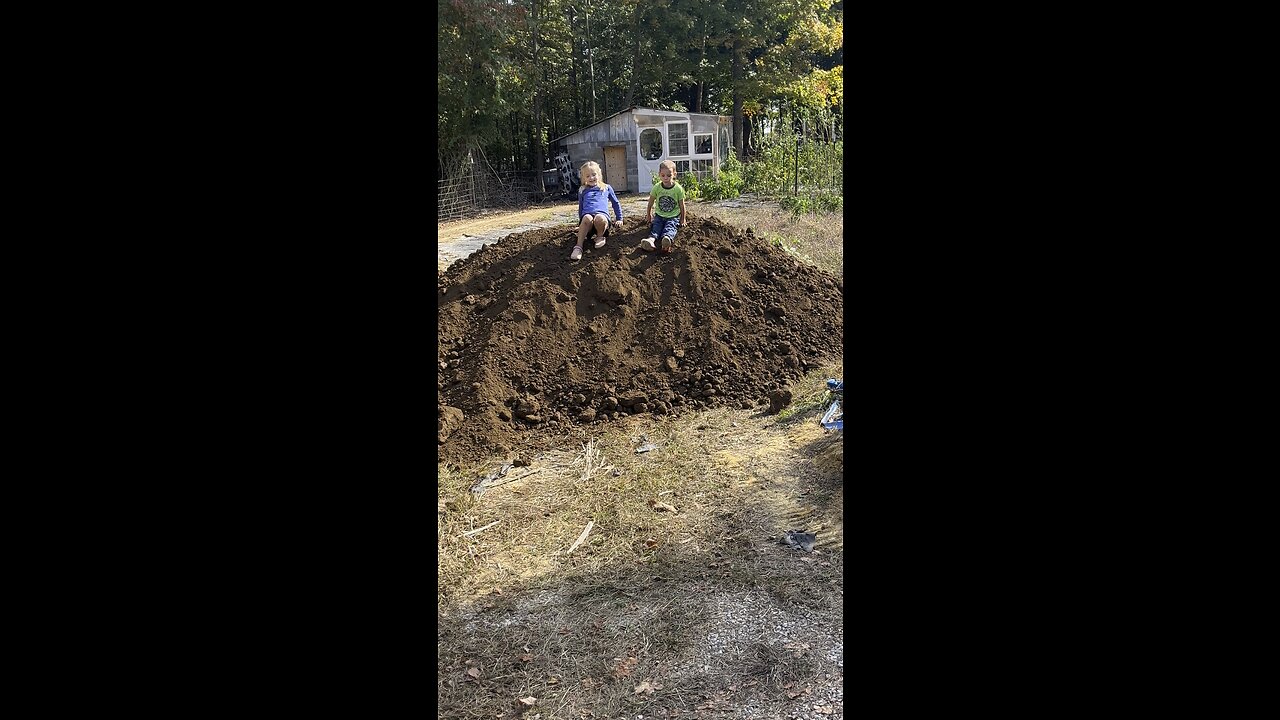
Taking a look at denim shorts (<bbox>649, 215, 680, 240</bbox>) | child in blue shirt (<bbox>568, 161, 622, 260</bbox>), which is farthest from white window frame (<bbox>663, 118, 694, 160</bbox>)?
denim shorts (<bbox>649, 215, 680, 240</bbox>)

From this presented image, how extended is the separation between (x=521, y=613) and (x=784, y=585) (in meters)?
1.28

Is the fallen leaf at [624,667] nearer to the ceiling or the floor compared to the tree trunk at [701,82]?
nearer to the floor

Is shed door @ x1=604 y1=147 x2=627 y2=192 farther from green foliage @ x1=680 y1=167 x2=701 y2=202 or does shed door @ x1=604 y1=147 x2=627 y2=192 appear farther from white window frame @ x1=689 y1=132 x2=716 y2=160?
green foliage @ x1=680 y1=167 x2=701 y2=202

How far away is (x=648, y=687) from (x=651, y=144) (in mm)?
23512

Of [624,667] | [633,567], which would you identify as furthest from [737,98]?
[624,667]

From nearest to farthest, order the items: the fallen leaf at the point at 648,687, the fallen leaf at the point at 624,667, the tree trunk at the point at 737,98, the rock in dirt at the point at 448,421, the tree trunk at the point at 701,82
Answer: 1. the fallen leaf at the point at 648,687
2. the fallen leaf at the point at 624,667
3. the rock in dirt at the point at 448,421
4. the tree trunk at the point at 701,82
5. the tree trunk at the point at 737,98

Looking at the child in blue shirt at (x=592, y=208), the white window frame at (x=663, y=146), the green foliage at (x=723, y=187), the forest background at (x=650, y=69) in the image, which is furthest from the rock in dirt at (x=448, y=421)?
the white window frame at (x=663, y=146)

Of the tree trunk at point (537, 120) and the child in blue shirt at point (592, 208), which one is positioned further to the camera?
the tree trunk at point (537, 120)

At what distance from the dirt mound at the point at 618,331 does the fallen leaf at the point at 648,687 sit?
3296 millimetres

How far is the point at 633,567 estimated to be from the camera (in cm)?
464

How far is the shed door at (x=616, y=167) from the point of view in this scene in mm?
25156

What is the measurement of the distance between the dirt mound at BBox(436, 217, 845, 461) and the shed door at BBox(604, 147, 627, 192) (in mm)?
15993

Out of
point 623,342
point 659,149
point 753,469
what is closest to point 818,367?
point 623,342

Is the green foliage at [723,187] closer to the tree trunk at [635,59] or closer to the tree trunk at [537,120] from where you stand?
the tree trunk at [537,120]
